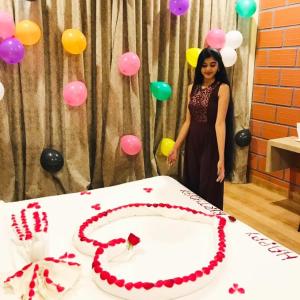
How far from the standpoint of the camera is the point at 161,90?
3.02 meters

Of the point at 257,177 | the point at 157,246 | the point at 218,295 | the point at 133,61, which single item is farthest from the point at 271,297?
the point at 257,177

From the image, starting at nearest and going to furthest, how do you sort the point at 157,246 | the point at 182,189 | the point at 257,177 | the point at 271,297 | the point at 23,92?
the point at 271,297
the point at 157,246
the point at 182,189
the point at 23,92
the point at 257,177

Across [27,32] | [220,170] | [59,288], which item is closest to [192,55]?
[220,170]

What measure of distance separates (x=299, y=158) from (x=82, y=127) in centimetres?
187

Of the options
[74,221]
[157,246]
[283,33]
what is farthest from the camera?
[283,33]

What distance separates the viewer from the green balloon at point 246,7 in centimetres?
318

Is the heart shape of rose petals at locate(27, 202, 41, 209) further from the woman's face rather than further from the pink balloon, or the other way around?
the woman's face

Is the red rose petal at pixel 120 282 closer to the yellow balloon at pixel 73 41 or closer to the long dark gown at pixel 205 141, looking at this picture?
the long dark gown at pixel 205 141

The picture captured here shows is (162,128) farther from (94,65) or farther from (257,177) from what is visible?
(257,177)

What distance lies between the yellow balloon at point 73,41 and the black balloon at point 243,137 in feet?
Answer: 5.59

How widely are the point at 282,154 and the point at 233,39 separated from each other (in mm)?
1090

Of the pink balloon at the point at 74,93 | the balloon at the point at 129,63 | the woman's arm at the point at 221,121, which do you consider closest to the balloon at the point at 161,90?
the balloon at the point at 129,63

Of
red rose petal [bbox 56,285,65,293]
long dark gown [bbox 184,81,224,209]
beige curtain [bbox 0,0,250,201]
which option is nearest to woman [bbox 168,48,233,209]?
long dark gown [bbox 184,81,224,209]

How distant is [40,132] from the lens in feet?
9.37
